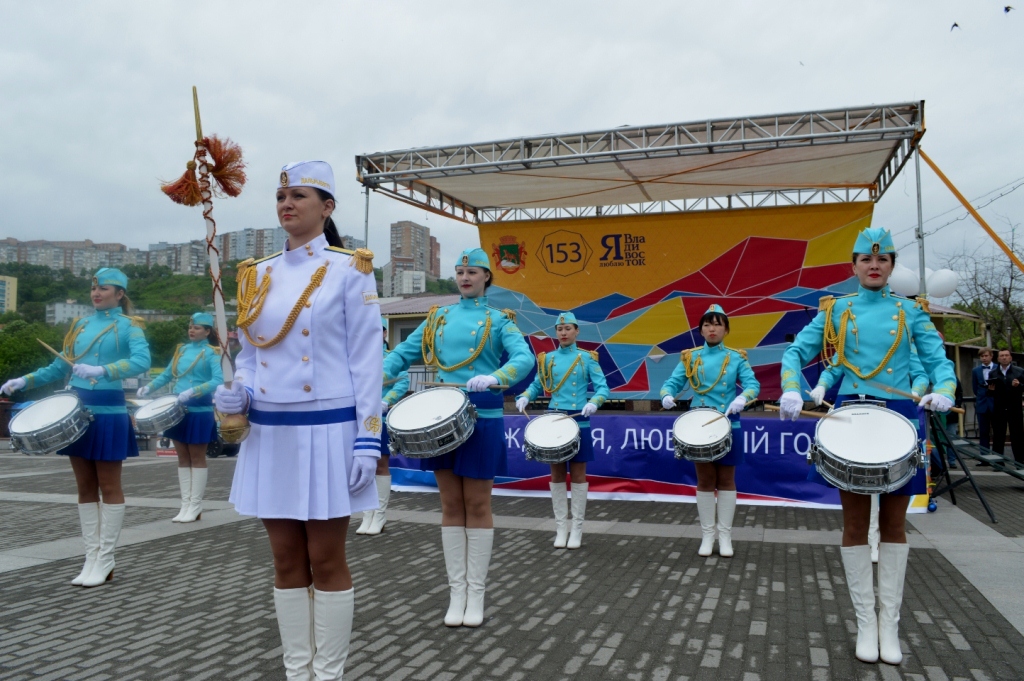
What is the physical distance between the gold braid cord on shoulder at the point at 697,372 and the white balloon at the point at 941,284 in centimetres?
1116

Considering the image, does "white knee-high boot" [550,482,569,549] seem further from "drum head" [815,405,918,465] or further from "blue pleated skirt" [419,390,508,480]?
"drum head" [815,405,918,465]

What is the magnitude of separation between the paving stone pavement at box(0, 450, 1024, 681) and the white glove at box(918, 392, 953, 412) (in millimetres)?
1260

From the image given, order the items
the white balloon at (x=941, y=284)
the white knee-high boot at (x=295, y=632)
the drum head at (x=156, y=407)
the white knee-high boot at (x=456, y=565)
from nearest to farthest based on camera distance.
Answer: the white knee-high boot at (x=295, y=632) < the white knee-high boot at (x=456, y=565) < the drum head at (x=156, y=407) < the white balloon at (x=941, y=284)

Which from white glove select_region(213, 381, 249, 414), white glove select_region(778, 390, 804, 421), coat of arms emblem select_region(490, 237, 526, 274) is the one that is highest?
coat of arms emblem select_region(490, 237, 526, 274)

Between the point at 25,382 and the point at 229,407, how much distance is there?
3752mm

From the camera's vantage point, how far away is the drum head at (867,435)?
11.8 feet

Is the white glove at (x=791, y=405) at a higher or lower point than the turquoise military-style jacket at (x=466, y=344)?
lower

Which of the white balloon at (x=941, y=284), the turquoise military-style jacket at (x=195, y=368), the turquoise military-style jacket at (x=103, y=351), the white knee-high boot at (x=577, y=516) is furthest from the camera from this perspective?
the white balloon at (x=941, y=284)

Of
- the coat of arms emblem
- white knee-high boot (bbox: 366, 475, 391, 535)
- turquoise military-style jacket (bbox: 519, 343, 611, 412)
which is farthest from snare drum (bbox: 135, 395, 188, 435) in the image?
the coat of arms emblem

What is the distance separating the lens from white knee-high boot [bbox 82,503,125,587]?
207 inches

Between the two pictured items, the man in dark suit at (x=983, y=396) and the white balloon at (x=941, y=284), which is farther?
the white balloon at (x=941, y=284)

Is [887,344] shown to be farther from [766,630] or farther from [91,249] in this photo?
[91,249]

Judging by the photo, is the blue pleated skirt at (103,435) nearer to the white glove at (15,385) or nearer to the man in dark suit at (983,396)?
the white glove at (15,385)

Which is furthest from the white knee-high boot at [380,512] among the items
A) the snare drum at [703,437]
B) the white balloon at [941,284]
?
the white balloon at [941,284]
